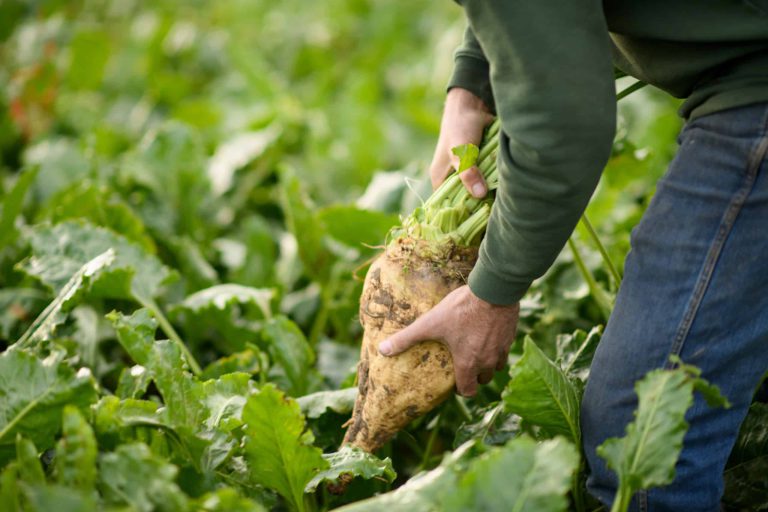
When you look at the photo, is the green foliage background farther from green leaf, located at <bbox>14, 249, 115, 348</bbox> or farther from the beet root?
the beet root

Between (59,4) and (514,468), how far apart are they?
5.67 meters

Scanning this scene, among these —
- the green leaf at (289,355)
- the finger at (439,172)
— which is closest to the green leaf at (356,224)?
the green leaf at (289,355)

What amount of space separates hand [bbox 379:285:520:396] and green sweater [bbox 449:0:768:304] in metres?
0.06

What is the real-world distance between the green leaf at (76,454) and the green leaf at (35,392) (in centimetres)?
16

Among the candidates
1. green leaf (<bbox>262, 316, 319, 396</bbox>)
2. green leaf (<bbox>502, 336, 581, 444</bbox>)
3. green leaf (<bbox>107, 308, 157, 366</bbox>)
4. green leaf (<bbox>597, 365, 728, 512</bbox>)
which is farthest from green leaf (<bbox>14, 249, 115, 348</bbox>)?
green leaf (<bbox>597, 365, 728, 512</bbox>)

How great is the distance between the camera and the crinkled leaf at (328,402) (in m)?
2.08

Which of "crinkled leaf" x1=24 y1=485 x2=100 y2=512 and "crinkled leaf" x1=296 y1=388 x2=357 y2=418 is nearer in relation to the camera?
"crinkled leaf" x1=24 y1=485 x2=100 y2=512

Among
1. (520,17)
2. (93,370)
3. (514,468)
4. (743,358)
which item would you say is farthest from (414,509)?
(93,370)

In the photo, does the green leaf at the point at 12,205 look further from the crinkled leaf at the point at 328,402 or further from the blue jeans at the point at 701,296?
the blue jeans at the point at 701,296

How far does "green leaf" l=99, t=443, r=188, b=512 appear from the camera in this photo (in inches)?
58.3

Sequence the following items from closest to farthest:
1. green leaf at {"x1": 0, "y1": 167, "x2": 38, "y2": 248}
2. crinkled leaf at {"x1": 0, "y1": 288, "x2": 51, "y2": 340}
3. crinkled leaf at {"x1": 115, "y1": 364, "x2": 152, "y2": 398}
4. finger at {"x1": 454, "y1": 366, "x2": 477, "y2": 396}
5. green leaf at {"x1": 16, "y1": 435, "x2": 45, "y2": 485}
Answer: green leaf at {"x1": 16, "y1": 435, "x2": 45, "y2": 485} < finger at {"x1": 454, "y1": 366, "x2": 477, "y2": 396} < crinkled leaf at {"x1": 115, "y1": 364, "x2": 152, "y2": 398} < crinkled leaf at {"x1": 0, "y1": 288, "x2": 51, "y2": 340} < green leaf at {"x1": 0, "y1": 167, "x2": 38, "y2": 248}

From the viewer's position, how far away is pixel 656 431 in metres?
1.51

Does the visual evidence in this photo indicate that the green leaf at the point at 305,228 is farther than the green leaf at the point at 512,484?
Yes

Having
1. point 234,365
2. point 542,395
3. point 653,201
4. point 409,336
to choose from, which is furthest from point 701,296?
point 234,365
